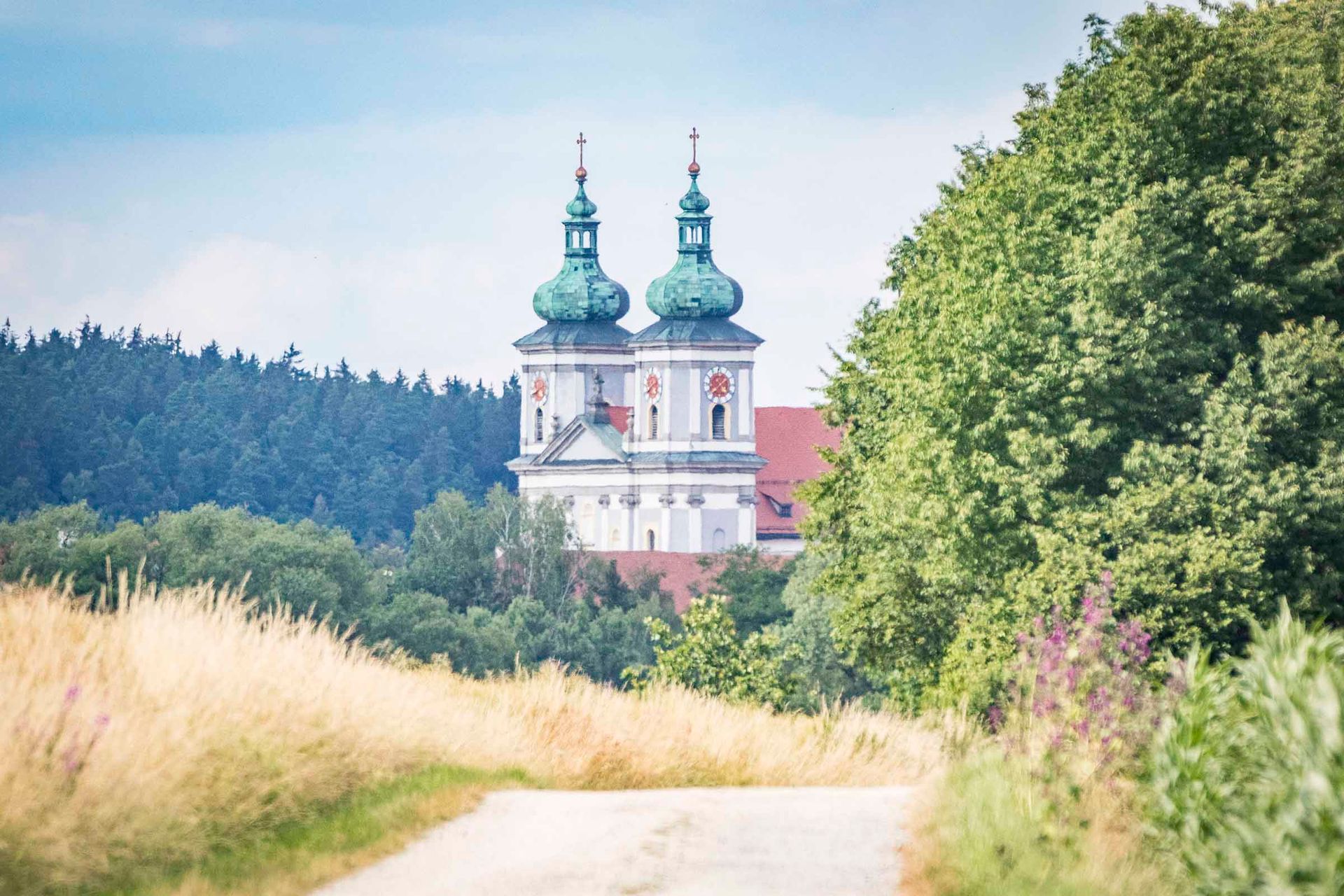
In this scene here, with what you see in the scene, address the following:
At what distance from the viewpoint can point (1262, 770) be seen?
9.35m

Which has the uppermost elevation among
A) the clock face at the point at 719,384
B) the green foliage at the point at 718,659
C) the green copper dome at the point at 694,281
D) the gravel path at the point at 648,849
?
the green copper dome at the point at 694,281

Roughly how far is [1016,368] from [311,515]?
148348 millimetres

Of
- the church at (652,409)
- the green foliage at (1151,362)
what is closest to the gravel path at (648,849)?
the green foliage at (1151,362)

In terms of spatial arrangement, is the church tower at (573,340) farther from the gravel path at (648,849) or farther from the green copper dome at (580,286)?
the gravel path at (648,849)

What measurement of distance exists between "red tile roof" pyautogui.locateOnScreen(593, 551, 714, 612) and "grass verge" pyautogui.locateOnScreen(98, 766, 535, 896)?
9743 cm

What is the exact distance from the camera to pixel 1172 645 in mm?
24969

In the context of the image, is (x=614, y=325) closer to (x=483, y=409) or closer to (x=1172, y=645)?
(x=483, y=409)

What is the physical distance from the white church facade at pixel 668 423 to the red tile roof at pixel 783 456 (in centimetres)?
200

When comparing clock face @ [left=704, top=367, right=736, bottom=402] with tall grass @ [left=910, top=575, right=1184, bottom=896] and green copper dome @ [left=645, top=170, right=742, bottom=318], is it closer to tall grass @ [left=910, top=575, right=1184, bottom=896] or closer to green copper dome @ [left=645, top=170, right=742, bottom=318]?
green copper dome @ [left=645, top=170, right=742, bottom=318]

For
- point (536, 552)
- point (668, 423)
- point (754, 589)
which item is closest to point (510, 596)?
point (536, 552)

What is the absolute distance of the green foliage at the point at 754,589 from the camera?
95.0m

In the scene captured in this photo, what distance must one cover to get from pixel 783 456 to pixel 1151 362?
121319mm

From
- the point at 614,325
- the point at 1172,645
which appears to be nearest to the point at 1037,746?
the point at 1172,645

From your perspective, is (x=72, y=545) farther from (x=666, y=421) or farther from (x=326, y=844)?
(x=326, y=844)
